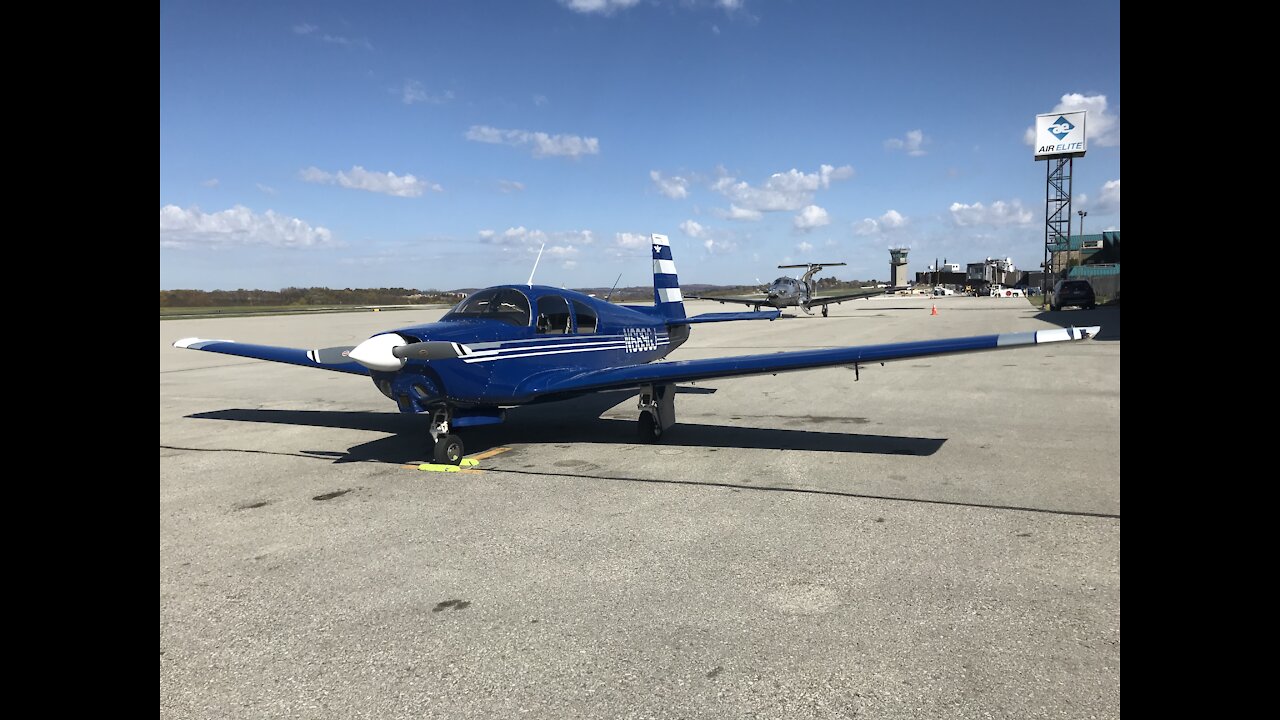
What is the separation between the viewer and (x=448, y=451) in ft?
24.7

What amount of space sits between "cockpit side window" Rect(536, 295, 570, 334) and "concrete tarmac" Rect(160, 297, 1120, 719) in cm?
147

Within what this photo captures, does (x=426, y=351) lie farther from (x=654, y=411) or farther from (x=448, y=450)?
(x=654, y=411)

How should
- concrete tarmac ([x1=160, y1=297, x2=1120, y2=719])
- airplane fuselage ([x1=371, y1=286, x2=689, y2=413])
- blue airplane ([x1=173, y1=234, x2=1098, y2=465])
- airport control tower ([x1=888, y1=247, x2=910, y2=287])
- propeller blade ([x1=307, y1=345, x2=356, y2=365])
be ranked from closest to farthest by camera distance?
concrete tarmac ([x1=160, y1=297, x2=1120, y2=719]), blue airplane ([x1=173, y1=234, x2=1098, y2=465]), airplane fuselage ([x1=371, y1=286, x2=689, y2=413]), propeller blade ([x1=307, y1=345, x2=356, y2=365]), airport control tower ([x1=888, y1=247, x2=910, y2=287])

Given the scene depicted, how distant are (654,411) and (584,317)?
1.73 metres

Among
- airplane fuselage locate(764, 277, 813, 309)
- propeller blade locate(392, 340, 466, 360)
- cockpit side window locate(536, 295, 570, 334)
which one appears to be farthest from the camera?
airplane fuselage locate(764, 277, 813, 309)

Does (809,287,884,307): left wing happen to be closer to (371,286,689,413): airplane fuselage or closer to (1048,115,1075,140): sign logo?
(371,286,689,413): airplane fuselage

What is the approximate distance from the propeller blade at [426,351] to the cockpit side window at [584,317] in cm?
235

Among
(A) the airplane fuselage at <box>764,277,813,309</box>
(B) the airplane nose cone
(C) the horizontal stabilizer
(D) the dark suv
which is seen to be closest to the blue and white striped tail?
(C) the horizontal stabilizer

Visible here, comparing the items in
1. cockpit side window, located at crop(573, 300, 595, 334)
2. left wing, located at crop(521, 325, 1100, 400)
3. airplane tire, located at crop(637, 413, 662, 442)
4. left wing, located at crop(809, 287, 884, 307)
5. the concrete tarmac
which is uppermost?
left wing, located at crop(809, 287, 884, 307)

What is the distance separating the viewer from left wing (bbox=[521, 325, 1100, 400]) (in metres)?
6.67

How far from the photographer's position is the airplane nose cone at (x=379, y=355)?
6871 millimetres

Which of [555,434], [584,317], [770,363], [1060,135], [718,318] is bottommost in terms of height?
[555,434]

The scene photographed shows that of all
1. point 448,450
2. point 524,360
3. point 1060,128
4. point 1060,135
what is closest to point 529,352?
point 524,360
